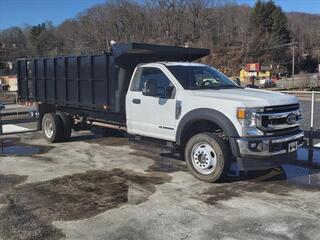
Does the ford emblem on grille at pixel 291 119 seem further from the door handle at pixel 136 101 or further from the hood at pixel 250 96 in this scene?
the door handle at pixel 136 101

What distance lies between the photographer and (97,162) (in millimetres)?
9859

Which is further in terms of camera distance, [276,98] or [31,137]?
[31,137]

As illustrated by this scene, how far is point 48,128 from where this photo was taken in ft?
41.3

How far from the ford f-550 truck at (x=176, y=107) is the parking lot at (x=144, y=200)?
56cm

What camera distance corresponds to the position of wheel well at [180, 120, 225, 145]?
27.4 ft

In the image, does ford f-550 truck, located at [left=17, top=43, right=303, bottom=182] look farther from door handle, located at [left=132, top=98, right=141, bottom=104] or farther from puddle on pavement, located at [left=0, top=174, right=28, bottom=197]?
puddle on pavement, located at [left=0, top=174, right=28, bottom=197]

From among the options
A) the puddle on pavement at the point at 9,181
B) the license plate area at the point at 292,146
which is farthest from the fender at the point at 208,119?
the puddle on pavement at the point at 9,181

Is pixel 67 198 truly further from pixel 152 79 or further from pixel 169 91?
pixel 152 79

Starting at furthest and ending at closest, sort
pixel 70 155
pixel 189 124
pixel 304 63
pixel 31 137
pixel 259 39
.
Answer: pixel 304 63, pixel 259 39, pixel 31 137, pixel 70 155, pixel 189 124

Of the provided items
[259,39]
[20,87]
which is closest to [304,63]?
[259,39]

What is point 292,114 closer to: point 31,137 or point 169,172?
point 169,172

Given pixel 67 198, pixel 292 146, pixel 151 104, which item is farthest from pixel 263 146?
pixel 67 198

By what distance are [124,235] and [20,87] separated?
9.46m

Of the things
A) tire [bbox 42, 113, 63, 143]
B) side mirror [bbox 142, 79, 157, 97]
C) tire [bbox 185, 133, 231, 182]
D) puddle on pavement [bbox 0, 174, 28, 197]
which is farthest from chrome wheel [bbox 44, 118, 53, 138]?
tire [bbox 185, 133, 231, 182]
